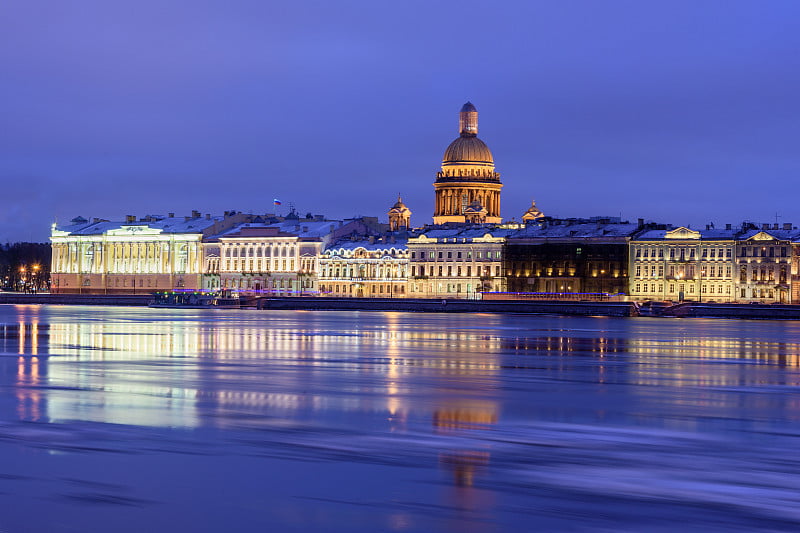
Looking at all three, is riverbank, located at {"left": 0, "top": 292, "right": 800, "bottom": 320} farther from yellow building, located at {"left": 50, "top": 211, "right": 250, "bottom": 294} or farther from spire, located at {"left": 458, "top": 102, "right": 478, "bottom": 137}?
spire, located at {"left": 458, "top": 102, "right": 478, "bottom": 137}

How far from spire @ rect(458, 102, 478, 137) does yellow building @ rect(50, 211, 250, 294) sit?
2740 cm

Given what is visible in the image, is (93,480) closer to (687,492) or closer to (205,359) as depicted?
(687,492)

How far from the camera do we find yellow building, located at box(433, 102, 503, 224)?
130375 millimetres

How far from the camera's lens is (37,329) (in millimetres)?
42938

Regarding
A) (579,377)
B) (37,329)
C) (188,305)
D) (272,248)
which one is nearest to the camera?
(579,377)

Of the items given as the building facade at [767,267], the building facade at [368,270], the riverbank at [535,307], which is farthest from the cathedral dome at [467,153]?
the building facade at [767,267]

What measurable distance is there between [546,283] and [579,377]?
263ft

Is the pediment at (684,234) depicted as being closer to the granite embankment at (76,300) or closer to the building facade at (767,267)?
the building facade at (767,267)

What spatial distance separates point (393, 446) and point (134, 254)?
371ft

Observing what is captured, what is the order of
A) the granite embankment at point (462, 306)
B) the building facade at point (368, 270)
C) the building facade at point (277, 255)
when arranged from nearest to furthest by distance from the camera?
1. the granite embankment at point (462, 306)
2. the building facade at point (368, 270)
3. the building facade at point (277, 255)

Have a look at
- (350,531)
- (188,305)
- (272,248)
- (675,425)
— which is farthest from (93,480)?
(272,248)

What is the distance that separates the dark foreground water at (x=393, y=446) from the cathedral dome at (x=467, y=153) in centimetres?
10739

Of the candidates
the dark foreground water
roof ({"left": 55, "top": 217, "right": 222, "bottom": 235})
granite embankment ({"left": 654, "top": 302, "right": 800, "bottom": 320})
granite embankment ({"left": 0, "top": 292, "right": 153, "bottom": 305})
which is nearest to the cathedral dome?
roof ({"left": 55, "top": 217, "right": 222, "bottom": 235})

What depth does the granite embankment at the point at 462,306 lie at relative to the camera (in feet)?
260
